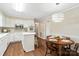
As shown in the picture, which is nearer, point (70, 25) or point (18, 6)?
point (18, 6)

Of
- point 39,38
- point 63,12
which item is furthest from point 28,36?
point 63,12

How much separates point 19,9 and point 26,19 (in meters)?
0.59

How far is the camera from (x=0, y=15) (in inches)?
135

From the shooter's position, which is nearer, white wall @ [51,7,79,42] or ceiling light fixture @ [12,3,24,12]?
ceiling light fixture @ [12,3,24,12]

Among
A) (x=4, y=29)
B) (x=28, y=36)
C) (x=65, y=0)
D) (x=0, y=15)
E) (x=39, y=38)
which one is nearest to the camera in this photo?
(x=65, y=0)

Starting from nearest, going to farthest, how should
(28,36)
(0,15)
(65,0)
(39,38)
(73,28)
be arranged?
(65,0) < (73,28) < (0,15) < (28,36) < (39,38)

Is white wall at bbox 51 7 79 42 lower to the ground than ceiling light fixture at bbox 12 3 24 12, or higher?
lower

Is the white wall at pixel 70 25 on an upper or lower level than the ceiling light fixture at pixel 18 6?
lower

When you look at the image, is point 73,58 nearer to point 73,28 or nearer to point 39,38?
point 73,28

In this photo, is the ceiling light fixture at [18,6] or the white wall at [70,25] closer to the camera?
the ceiling light fixture at [18,6]

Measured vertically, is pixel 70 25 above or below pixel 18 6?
below

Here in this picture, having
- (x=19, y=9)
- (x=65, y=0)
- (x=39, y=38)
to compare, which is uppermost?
(x=19, y=9)

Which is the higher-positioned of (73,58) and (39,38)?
(73,58)

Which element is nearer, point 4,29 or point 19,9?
point 19,9
